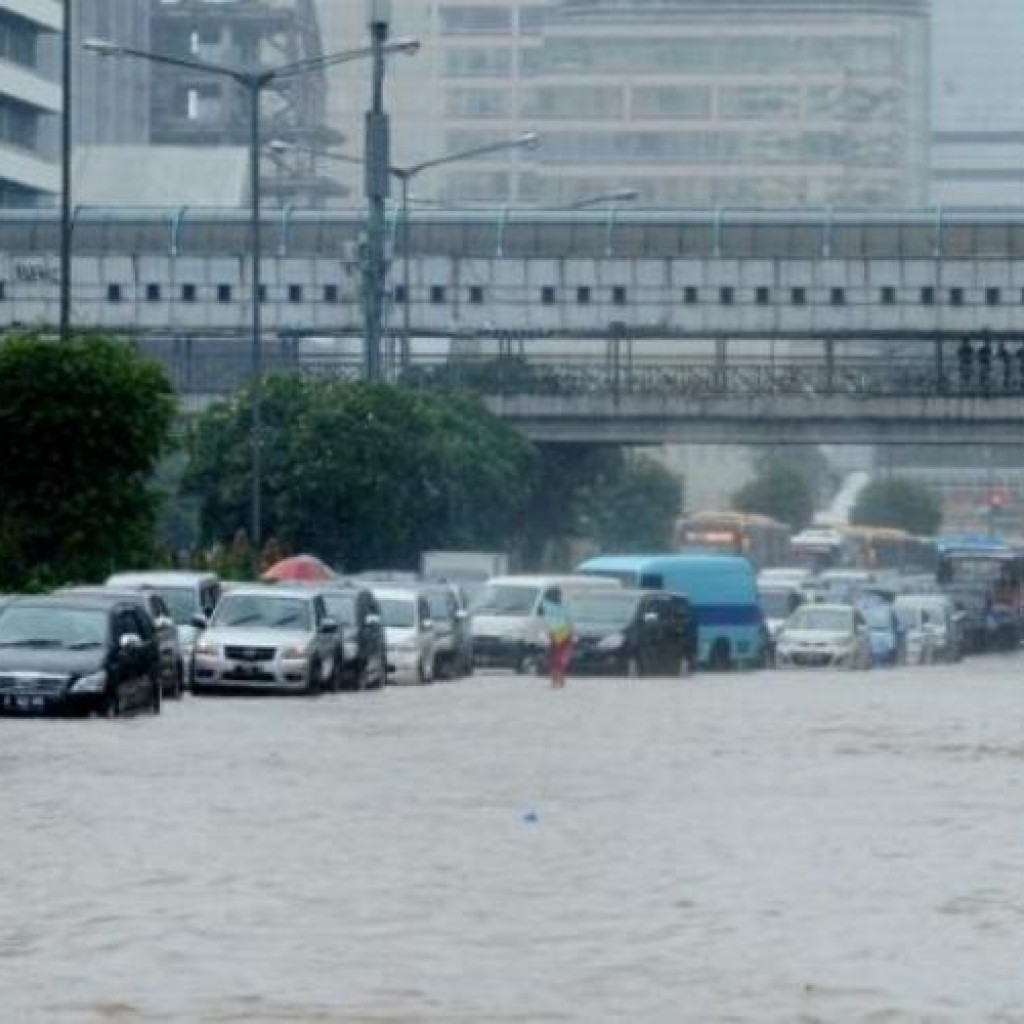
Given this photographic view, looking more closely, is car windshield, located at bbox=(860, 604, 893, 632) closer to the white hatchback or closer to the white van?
the white van

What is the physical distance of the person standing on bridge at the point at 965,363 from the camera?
4163 inches

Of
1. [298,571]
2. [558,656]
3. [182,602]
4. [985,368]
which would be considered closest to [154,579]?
[182,602]

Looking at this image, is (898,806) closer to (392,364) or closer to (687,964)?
(687,964)

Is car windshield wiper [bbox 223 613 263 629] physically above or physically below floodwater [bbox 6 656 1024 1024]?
above

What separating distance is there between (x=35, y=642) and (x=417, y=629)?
19.4 m

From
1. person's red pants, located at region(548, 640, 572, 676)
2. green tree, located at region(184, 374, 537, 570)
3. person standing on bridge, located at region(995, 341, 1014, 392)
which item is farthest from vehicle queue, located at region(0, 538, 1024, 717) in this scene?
person standing on bridge, located at region(995, 341, 1014, 392)

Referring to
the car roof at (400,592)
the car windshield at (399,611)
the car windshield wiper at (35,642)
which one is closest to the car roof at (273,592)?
the car roof at (400,592)

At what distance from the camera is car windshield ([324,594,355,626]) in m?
56.9

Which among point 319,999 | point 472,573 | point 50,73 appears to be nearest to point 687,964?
point 319,999

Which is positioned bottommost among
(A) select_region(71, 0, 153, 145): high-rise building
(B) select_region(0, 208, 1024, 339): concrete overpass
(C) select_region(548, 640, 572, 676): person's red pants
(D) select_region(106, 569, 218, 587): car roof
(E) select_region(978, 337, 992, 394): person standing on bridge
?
(C) select_region(548, 640, 572, 676): person's red pants

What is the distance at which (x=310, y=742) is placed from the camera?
1690 inches

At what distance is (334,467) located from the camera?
86.3 meters

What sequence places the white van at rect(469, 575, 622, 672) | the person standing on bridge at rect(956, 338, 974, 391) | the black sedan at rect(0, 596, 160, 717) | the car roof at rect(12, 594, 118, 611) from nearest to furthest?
the black sedan at rect(0, 596, 160, 717) → the car roof at rect(12, 594, 118, 611) → the white van at rect(469, 575, 622, 672) → the person standing on bridge at rect(956, 338, 974, 391)

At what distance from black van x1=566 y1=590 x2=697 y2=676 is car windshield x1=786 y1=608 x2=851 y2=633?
8.71 meters
